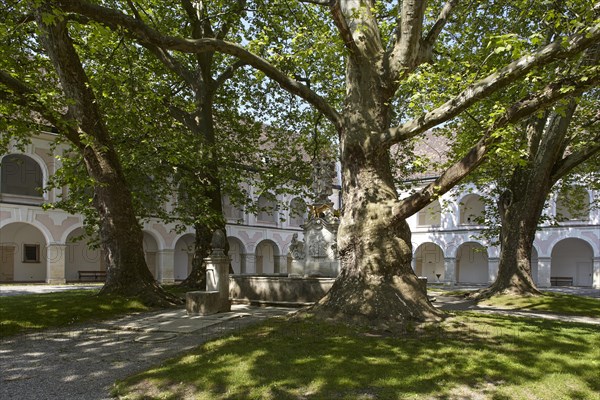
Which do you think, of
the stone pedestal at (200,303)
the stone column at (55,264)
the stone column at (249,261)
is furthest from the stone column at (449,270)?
the stone pedestal at (200,303)

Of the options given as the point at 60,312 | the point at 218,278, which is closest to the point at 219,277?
the point at 218,278

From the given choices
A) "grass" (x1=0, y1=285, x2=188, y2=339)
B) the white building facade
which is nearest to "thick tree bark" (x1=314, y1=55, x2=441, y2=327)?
"grass" (x1=0, y1=285, x2=188, y2=339)

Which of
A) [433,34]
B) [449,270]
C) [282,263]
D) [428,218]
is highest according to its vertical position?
[433,34]

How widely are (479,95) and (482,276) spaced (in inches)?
1066

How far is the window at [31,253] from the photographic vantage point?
24969 millimetres

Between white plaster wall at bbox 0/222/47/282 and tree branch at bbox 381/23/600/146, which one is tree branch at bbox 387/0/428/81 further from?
white plaster wall at bbox 0/222/47/282

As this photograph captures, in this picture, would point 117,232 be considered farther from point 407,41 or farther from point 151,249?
point 151,249

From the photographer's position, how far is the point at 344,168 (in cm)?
877

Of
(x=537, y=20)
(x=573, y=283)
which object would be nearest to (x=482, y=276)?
(x=573, y=283)

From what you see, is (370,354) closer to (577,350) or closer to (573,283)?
(577,350)

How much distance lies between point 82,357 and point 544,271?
27.7 meters

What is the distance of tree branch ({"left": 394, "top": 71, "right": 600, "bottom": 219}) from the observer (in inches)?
261

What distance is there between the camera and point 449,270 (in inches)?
1211

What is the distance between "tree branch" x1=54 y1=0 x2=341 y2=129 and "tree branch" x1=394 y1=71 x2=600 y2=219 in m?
2.38
